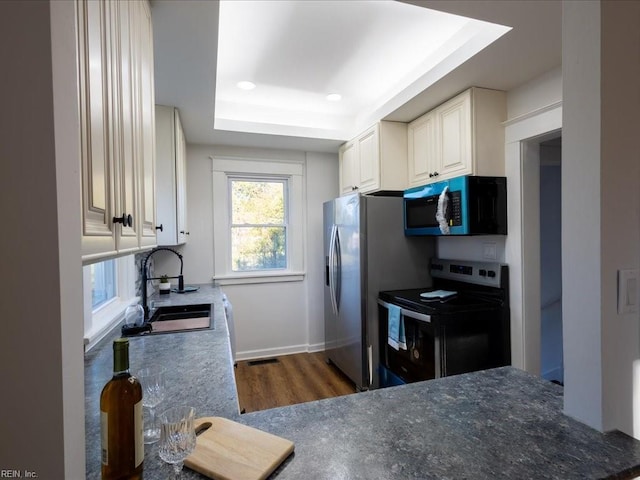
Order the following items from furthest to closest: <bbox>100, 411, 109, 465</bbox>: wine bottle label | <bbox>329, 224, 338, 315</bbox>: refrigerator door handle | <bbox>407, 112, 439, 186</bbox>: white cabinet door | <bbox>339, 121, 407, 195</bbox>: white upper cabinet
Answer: <bbox>329, 224, 338, 315</bbox>: refrigerator door handle, <bbox>339, 121, 407, 195</bbox>: white upper cabinet, <bbox>407, 112, 439, 186</bbox>: white cabinet door, <bbox>100, 411, 109, 465</bbox>: wine bottle label

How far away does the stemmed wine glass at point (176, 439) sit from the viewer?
64cm

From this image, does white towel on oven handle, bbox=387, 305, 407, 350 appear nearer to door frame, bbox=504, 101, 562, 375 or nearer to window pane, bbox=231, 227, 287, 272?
door frame, bbox=504, 101, 562, 375

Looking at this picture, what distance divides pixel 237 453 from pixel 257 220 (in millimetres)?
3184

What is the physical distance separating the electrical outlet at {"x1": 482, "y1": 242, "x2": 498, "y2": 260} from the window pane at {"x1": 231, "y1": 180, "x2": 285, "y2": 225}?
2.19 meters

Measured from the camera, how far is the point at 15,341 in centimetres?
39

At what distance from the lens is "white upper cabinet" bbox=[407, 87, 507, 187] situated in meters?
2.18

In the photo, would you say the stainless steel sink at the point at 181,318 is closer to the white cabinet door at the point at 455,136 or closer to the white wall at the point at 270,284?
the white wall at the point at 270,284

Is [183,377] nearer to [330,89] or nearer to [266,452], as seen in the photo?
[266,452]

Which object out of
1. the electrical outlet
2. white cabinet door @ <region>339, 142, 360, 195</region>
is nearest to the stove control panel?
the electrical outlet

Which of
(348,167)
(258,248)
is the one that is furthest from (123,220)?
(258,248)

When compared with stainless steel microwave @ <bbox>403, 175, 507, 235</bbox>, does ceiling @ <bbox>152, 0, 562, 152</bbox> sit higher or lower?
higher

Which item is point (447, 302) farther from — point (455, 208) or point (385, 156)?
point (385, 156)

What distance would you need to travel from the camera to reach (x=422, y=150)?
269cm

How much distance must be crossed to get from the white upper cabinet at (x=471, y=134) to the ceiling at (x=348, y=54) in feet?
0.28
